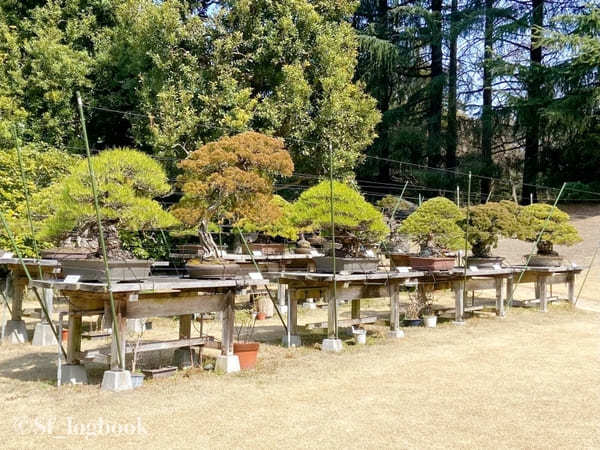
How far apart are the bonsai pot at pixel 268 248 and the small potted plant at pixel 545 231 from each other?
4.21 meters

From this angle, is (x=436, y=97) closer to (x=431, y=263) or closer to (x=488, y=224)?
(x=488, y=224)

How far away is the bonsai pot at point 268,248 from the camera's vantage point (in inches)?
435

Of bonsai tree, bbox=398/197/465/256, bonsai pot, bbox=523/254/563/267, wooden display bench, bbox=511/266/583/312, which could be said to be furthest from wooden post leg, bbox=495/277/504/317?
bonsai pot, bbox=523/254/563/267

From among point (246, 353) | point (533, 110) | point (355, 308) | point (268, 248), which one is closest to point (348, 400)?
point (246, 353)

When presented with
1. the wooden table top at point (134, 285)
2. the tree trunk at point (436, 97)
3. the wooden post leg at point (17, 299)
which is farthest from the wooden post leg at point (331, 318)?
the tree trunk at point (436, 97)

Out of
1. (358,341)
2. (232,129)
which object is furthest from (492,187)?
(358,341)

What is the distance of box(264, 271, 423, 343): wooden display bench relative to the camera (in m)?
6.88

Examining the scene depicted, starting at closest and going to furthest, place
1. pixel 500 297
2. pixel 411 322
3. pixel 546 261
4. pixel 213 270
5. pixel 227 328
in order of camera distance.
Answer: pixel 213 270
pixel 227 328
pixel 411 322
pixel 500 297
pixel 546 261

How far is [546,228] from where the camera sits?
1057 centimetres

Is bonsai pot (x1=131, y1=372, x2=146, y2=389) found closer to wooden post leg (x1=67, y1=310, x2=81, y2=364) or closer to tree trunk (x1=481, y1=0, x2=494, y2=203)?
wooden post leg (x1=67, y1=310, x2=81, y2=364)

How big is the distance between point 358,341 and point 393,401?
8.61ft

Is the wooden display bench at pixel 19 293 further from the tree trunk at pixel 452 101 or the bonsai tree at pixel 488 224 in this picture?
the tree trunk at pixel 452 101

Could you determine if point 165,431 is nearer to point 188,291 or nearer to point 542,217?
point 188,291

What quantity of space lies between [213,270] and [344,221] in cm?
193
